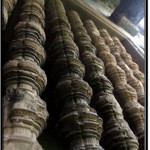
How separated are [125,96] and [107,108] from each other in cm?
55

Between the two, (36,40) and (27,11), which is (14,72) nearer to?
(36,40)

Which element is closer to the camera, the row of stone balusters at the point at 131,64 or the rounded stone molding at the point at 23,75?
the rounded stone molding at the point at 23,75

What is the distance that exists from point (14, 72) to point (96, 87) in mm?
894

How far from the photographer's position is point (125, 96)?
3102 millimetres

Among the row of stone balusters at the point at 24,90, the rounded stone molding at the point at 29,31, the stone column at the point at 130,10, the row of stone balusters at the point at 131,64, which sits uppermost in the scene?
the stone column at the point at 130,10

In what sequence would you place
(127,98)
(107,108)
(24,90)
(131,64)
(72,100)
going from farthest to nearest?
(131,64) → (127,98) → (107,108) → (72,100) → (24,90)

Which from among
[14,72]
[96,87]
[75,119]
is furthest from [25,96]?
[96,87]

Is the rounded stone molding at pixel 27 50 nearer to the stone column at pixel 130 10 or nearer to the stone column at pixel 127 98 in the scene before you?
the stone column at pixel 127 98

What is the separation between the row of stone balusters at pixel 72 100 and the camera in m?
2.09

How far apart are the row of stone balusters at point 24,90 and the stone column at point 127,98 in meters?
0.88

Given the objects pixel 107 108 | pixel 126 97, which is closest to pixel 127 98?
pixel 126 97

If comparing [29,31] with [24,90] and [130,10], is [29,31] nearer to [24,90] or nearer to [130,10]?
[24,90]

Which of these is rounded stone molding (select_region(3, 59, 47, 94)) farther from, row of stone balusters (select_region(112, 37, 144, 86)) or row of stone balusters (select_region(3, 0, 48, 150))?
row of stone balusters (select_region(112, 37, 144, 86))

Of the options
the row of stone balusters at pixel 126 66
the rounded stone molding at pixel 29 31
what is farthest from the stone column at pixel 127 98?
the rounded stone molding at pixel 29 31
